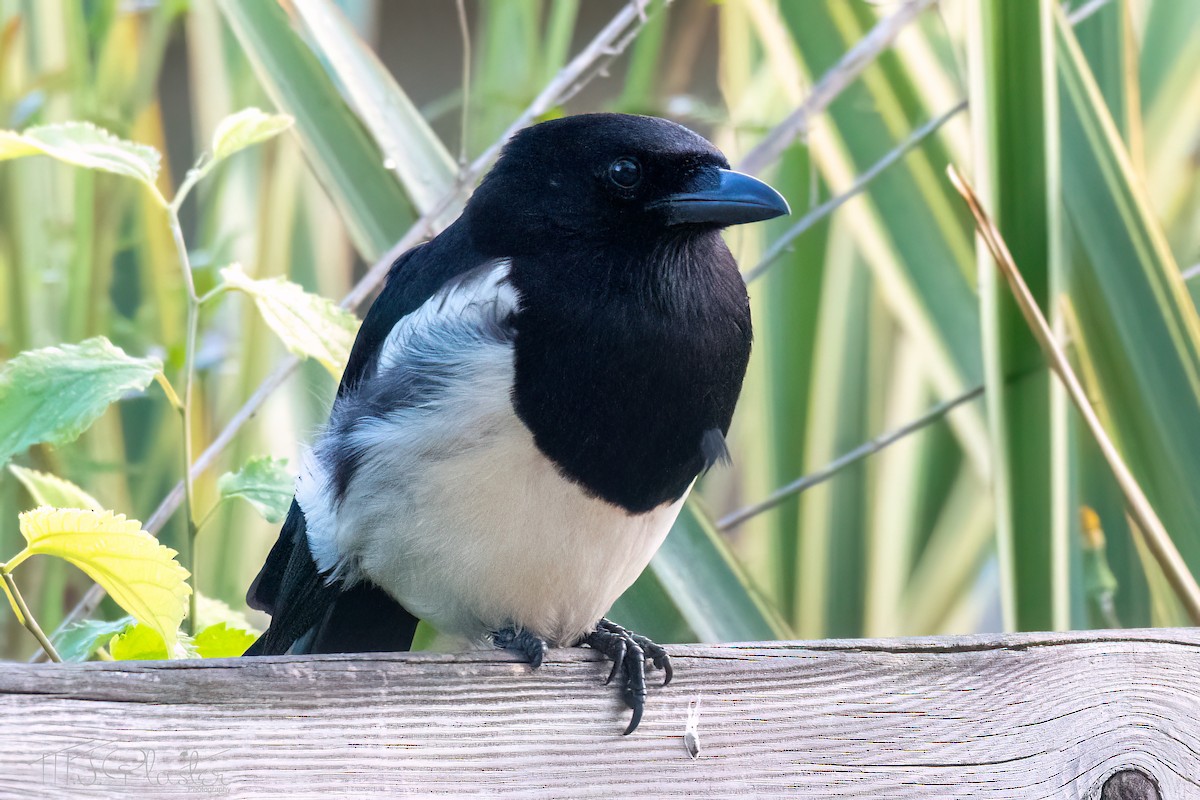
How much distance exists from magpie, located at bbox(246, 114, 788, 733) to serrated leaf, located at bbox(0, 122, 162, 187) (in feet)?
0.73

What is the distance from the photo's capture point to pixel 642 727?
77 centimetres

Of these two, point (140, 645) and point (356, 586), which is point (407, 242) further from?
point (140, 645)

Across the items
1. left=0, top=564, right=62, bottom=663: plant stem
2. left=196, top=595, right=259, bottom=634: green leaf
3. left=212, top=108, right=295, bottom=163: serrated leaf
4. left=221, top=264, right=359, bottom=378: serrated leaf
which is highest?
left=212, top=108, right=295, bottom=163: serrated leaf

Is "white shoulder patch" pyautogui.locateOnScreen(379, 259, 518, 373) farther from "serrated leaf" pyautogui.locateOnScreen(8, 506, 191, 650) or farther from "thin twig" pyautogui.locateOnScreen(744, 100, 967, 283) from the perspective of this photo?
"thin twig" pyautogui.locateOnScreen(744, 100, 967, 283)

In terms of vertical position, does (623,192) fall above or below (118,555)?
above

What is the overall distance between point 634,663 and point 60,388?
0.40 m

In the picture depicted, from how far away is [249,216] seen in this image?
165 cm

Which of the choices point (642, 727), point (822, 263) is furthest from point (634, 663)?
point (822, 263)

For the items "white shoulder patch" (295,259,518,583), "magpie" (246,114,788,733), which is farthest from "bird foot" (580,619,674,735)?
"white shoulder patch" (295,259,518,583)

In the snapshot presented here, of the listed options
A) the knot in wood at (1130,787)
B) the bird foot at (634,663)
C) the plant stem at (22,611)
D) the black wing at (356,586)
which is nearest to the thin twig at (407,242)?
the black wing at (356,586)

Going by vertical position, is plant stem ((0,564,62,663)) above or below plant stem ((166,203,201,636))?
below

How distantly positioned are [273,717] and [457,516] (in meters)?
0.28

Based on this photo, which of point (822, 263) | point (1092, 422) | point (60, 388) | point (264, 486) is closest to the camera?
point (60, 388)

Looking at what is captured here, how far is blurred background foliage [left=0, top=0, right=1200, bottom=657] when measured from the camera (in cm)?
116
